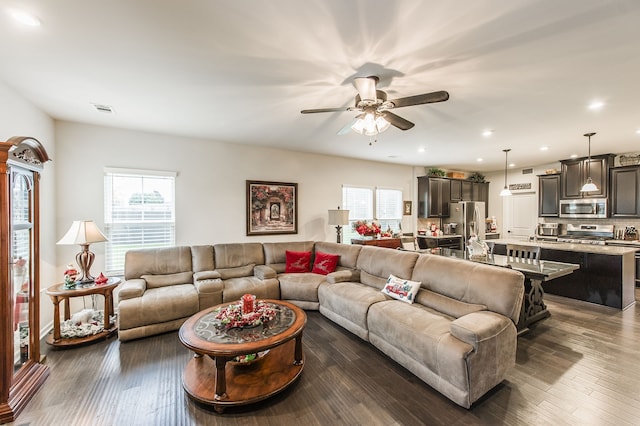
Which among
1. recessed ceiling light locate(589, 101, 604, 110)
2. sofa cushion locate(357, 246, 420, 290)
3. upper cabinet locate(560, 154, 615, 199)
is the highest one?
recessed ceiling light locate(589, 101, 604, 110)

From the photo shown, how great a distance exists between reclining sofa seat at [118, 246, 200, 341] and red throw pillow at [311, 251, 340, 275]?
1.90 m

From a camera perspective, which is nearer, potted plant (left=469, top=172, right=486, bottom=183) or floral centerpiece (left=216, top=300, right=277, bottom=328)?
floral centerpiece (left=216, top=300, right=277, bottom=328)

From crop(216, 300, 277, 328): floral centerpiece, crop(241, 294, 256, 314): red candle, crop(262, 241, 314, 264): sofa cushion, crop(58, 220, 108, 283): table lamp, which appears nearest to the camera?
crop(216, 300, 277, 328): floral centerpiece

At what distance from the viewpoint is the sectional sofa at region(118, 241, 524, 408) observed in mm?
2119

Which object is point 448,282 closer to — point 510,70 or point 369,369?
point 369,369

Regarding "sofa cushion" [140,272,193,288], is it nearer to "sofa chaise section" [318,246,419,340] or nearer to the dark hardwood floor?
the dark hardwood floor

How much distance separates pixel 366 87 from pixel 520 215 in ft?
24.8

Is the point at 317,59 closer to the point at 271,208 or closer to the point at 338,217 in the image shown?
the point at 271,208

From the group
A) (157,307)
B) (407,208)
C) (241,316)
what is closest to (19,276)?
(157,307)

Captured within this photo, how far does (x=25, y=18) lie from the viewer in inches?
68.2

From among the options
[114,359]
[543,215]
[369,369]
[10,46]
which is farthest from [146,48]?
[543,215]

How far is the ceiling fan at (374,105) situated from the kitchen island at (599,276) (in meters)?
4.06

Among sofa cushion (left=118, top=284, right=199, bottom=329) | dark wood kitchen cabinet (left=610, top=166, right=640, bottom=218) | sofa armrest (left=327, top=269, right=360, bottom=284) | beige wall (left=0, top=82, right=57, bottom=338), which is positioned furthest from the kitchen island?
beige wall (left=0, top=82, right=57, bottom=338)

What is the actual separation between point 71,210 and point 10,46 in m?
2.45
